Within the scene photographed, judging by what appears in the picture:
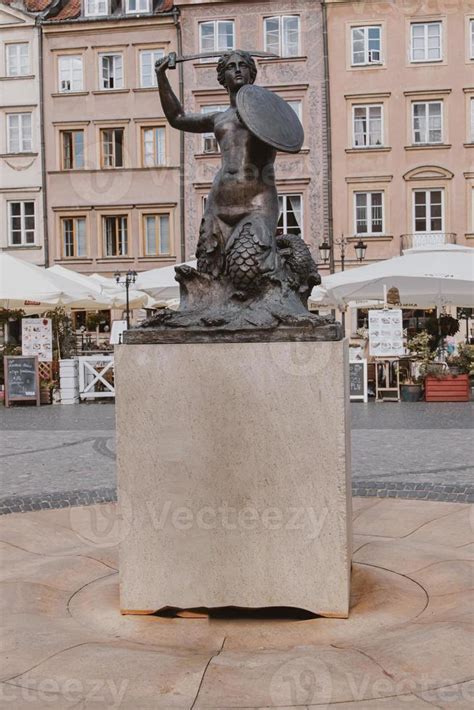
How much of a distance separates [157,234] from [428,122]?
10.5 m

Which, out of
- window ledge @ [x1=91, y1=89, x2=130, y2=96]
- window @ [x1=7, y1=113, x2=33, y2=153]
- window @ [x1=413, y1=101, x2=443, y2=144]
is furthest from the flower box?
window @ [x1=7, y1=113, x2=33, y2=153]

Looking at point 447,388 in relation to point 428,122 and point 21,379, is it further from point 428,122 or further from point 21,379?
point 428,122

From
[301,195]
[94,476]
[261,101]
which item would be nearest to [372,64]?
[301,195]

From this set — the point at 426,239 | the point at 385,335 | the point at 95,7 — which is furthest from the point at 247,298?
the point at 95,7

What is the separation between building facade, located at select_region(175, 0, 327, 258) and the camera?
29359mm

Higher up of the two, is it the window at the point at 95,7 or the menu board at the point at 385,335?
the window at the point at 95,7

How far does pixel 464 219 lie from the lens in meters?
29.1

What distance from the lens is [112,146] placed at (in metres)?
30.9

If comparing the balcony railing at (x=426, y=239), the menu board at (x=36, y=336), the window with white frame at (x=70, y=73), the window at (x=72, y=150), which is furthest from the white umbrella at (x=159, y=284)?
the window with white frame at (x=70, y=73)

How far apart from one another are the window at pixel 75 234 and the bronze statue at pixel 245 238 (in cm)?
2751

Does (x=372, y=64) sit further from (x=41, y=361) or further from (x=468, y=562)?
(x=468, y=562)

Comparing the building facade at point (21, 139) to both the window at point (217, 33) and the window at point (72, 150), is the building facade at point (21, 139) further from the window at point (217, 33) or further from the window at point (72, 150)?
the window at point (217, 33)

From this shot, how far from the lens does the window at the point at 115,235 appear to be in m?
30.9

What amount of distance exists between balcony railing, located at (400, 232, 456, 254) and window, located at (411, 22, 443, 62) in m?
6.15
